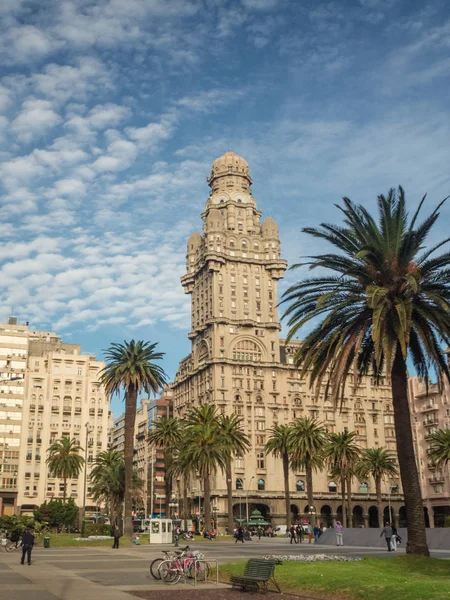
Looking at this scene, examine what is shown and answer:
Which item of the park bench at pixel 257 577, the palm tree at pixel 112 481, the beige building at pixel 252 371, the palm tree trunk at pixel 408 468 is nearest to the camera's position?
the park bench at pixel 257 577

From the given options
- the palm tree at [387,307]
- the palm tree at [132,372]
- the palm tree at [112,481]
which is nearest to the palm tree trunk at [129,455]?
the palm tree at [132,372]

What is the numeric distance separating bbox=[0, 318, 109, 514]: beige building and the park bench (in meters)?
103

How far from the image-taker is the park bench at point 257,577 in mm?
20500

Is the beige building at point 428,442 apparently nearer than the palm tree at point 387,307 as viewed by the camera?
No

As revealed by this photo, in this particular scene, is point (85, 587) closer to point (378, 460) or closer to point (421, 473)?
point (378, 460)

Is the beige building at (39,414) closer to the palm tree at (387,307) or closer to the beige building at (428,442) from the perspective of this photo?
the beige building at (428,442)

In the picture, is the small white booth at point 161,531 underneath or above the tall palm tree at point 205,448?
underneath

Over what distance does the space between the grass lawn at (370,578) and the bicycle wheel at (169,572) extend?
1.87m

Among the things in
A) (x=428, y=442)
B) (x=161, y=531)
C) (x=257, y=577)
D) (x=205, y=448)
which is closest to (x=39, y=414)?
(x=205, y=448)

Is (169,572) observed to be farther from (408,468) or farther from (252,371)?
(252,371)

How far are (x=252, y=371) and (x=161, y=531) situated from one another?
6969 cm

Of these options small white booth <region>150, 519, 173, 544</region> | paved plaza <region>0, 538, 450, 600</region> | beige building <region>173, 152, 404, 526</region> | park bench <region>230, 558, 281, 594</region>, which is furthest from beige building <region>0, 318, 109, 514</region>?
park bench <region>230, 558, 281, 594</region>

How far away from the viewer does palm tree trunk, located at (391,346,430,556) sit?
26703 mm

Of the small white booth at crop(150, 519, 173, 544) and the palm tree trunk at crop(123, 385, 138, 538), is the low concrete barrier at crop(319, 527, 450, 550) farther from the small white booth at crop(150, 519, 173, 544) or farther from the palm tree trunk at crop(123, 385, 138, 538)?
the palm tree trunk at crop(123, 385, 138, 538)
